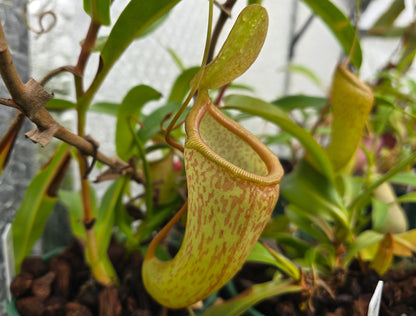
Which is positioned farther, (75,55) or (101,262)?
(75,55)

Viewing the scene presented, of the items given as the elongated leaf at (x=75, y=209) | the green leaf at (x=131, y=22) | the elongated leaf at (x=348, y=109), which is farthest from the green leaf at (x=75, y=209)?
the elongated leaf at (x=348, y=109)

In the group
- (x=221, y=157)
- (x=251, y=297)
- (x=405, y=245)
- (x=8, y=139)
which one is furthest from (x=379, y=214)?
(x=8, y=139)

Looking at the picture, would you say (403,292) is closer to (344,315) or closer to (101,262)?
(344,315)

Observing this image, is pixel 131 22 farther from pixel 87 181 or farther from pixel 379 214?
pixel 379 214

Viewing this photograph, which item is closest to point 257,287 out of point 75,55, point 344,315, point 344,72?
point 344,315

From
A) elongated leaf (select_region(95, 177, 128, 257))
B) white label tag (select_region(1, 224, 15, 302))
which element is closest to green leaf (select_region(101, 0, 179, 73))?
A: elongated leaf (select_region(95, 177, 128, 257))

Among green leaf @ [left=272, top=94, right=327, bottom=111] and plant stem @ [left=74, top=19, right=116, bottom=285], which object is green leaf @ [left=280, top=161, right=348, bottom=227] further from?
plant stem @ [left=74, top=19, right=116, bottom=285]
